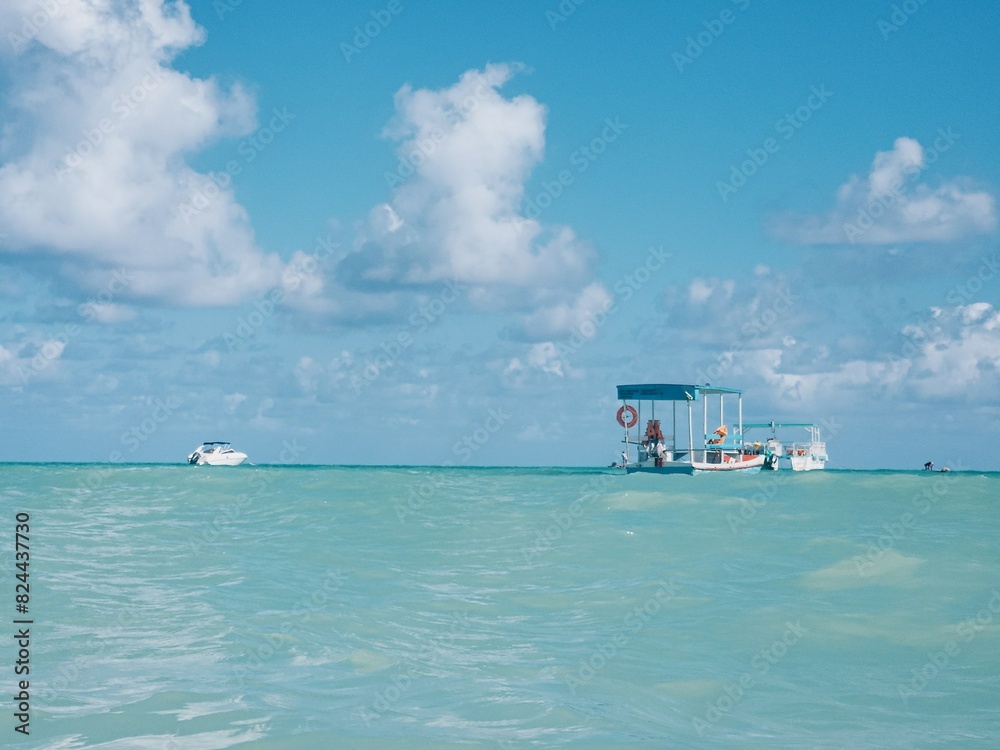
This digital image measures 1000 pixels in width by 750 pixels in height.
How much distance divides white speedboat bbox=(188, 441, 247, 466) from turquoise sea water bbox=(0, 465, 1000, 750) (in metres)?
79.6

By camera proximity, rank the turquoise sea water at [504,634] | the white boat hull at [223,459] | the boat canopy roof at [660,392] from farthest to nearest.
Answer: the white boat hull at [223,459], the boat canopy roof at [660,392], the turquoise sea water at [504,634]

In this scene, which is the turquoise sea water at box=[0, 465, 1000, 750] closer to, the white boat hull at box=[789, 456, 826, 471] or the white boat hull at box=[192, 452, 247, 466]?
the white boat hull at box=[789, 456, 826, 471]

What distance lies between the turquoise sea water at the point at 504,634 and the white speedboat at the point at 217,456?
79.6 metres

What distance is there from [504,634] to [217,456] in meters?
94.3

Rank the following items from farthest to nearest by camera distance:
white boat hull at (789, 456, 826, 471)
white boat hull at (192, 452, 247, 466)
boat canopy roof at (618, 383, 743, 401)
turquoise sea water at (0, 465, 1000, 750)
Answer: white boat hull at (192, 452, 247, 466) → white boat hull at (789, 456, 826, 471) → boat canopy roof at (618, 383, 743, 401) → turquoise sea water at (0, 465, 1000, 750)

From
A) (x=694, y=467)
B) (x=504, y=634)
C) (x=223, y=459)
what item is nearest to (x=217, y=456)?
(x=223, y=459)

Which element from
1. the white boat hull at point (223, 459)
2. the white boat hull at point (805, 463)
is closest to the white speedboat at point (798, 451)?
the white boat hull at point (805, 463)

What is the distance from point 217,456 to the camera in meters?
100

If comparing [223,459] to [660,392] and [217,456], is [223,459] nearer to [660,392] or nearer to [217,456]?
[217,456]

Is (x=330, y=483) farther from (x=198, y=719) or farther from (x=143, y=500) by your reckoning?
(x=198, y=719)

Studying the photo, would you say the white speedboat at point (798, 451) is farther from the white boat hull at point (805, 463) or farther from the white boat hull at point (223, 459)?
the white boat hull at point (223, 459)

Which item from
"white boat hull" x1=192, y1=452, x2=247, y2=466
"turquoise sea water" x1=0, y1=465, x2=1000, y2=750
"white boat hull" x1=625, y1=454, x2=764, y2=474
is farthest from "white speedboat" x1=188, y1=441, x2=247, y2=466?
"turquoise sea water" x1=0, y1=465, x2=1000, y2=750

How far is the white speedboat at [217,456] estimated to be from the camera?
9925cm

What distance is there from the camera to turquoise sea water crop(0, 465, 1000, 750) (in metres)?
7.70
